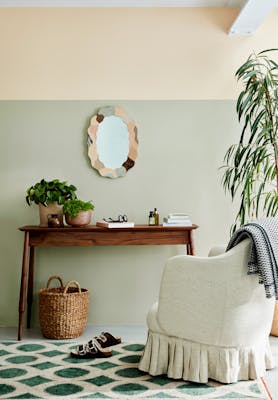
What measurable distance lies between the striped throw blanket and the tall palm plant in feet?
4.08

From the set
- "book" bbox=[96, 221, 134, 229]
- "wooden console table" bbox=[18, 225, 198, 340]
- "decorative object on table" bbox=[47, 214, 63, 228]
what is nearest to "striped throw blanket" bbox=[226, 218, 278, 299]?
"wooden console table" bbox=[18, 225, 198, 340]

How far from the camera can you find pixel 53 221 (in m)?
4.32

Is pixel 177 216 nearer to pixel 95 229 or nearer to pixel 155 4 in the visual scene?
pixel 95 229

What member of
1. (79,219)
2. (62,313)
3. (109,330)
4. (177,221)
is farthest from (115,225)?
(109,330)

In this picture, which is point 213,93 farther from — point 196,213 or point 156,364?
point 156,364

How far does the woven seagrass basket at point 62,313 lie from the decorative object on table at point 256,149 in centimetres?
133

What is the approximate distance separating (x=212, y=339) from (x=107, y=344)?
3.50 feet

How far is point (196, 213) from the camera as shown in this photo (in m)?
4.75

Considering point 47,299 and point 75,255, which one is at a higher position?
point 75,255

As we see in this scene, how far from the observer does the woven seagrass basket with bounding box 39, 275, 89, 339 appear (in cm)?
415

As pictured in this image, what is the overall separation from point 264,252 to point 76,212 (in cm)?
183

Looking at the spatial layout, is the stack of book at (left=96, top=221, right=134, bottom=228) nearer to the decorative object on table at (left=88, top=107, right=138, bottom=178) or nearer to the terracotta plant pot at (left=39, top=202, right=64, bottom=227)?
the terracotta plant pot at (left=39, top=202, right=64, bottom=227)

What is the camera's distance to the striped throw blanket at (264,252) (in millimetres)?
2801

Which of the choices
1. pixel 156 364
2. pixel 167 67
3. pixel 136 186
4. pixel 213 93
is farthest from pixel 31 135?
pixel 156 364
